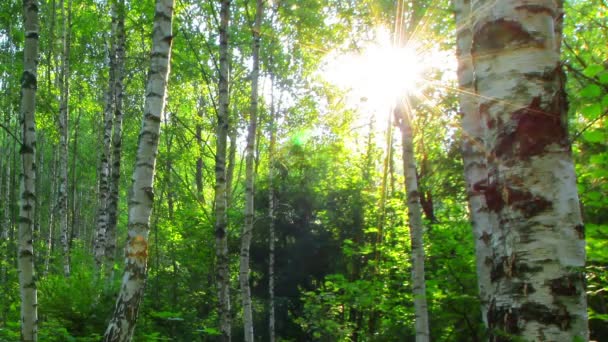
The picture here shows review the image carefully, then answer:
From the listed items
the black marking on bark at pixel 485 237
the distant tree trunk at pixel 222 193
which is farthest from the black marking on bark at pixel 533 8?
the distant tree trunk at pixel 222 193

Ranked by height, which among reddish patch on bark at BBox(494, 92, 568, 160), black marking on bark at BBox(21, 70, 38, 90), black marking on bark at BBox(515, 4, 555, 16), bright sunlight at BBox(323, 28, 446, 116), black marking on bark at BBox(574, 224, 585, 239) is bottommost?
black marking on bark at BBox(574, 224, 585, 239)

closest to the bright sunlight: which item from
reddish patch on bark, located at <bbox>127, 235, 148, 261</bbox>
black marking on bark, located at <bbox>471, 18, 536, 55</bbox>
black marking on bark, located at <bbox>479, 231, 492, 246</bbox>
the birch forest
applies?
the birch forest

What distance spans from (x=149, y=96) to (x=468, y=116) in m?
3.41

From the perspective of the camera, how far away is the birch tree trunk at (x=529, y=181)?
1.42m

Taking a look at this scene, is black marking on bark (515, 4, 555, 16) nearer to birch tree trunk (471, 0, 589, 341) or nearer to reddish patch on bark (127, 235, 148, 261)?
birch tree trunk (471, 0, 589, 341)

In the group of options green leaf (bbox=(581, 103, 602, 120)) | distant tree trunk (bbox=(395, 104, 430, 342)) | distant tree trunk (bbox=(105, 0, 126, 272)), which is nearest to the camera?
green leaf (bbox=(581, 103, 602, 120))

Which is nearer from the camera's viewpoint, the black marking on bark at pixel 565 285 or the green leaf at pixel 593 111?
the black marking on bark at pixel 565 285

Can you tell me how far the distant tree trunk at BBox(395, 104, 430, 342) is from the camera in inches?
231

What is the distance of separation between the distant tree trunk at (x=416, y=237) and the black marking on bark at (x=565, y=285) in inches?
179

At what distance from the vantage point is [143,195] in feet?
14.5

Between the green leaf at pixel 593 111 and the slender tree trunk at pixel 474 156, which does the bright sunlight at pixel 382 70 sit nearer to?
the slender tree trunk at pixel 474 156

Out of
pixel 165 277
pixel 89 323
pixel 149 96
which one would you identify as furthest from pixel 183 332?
pixel 149 96

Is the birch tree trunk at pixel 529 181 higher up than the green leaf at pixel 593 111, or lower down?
lower down

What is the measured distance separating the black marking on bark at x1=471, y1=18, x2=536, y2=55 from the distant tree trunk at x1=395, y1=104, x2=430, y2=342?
4.46 metres
